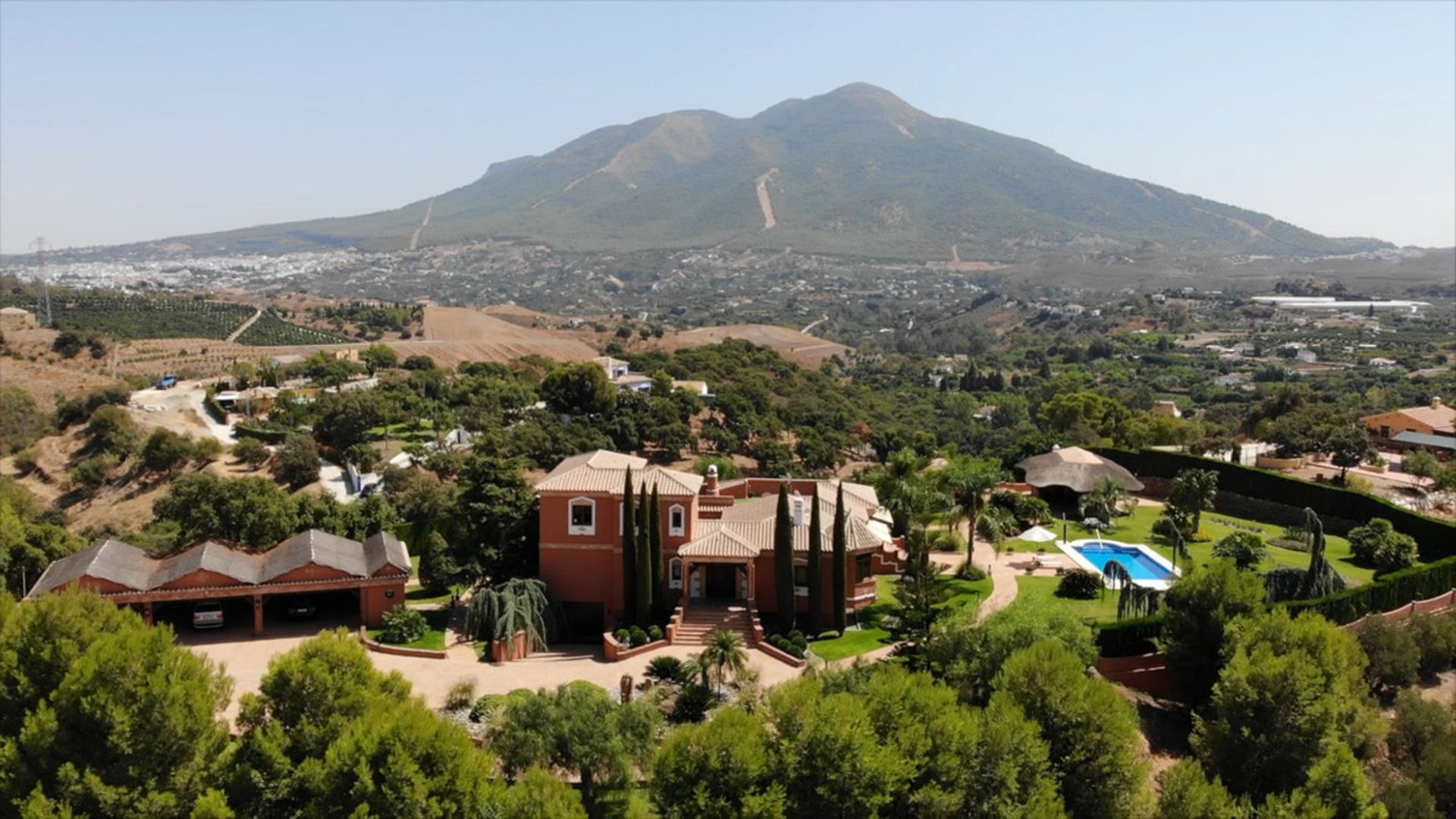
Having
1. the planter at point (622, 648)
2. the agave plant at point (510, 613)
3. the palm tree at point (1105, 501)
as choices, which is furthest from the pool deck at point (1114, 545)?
the agave plant at point (510, 613)

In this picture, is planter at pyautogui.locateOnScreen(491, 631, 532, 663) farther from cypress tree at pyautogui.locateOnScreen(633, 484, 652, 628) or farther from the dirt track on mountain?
the dirt track on mountain

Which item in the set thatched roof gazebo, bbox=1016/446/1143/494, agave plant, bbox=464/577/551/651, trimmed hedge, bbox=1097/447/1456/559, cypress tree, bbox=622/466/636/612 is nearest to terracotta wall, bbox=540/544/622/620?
cypress tree, bbox=622/466/636/612

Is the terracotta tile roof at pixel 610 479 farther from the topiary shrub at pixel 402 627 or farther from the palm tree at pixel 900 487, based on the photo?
the palm tree at pixel 900 487

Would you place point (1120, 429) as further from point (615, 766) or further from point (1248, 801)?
point (615, 766)

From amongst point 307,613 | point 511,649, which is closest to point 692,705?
point 511,649

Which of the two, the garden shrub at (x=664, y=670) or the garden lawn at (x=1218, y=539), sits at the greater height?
the garden lawn at (x=1218, y=539)

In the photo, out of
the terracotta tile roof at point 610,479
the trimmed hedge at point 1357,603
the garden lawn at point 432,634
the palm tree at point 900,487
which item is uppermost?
the terracotta tile roof at point 610,479
